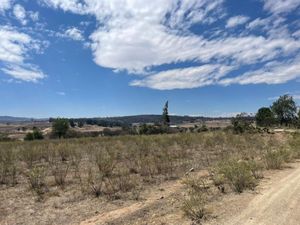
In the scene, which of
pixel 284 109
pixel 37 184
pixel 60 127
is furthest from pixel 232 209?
pixel 284 109

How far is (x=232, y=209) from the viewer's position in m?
8.51

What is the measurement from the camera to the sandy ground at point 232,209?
7656mm

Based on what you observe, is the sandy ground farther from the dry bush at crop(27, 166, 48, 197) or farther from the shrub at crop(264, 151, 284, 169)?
the shrub at crop(264, 151, 284, 169)

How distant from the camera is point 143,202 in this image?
9.91 metres

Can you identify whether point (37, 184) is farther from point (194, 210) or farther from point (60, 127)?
point (60, 127)

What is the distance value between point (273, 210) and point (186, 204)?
181 cm

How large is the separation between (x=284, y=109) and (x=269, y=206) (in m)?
100

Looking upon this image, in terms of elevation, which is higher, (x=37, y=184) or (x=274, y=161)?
(x=274, y=161)

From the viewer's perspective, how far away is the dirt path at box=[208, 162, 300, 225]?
7484 mm

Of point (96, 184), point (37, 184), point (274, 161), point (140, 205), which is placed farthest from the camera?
point (274, 161)

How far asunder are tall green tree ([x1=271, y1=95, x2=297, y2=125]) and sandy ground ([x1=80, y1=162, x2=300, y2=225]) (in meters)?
96.1

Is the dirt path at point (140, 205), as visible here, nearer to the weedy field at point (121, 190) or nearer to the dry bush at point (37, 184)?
the weedy field at point (121, 190)

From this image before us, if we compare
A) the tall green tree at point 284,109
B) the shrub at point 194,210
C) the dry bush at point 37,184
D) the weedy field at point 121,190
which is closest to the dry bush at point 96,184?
the weedy field at point 121,190

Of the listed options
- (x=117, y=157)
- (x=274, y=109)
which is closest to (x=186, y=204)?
(x=117, y=157)
